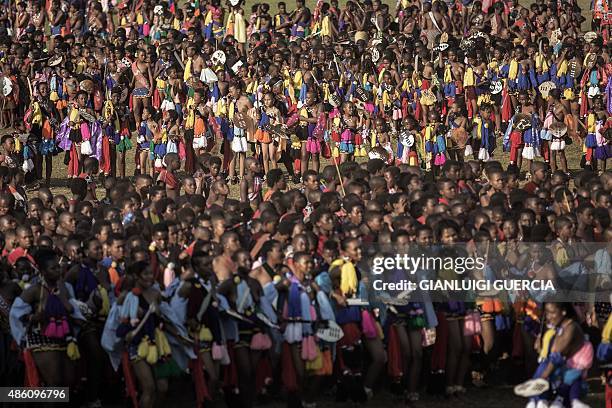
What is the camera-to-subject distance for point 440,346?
49.3ft

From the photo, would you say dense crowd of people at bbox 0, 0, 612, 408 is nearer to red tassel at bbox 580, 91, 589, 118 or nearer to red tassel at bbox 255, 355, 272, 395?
red tassel at bbox 255, 355, 272, 395

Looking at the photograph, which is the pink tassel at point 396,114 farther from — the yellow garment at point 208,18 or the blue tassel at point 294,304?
the blue tassel at point 294,304

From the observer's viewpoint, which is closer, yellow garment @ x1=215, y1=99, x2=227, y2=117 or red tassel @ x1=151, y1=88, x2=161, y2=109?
yellow garment @ x1=215, y1=99, x2=227, y2=117

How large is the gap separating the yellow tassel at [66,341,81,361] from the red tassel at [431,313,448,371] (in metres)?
3.51

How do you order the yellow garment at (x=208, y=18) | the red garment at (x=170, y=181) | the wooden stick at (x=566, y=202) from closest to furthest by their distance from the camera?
the wooden stick at (x=566, y=202)
the red garment at (x=170, y=181)
the yellow garment at (x=208, y=18)

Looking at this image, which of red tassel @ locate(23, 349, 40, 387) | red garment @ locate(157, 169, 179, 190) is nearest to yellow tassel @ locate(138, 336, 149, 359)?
red tassel @ locate(23, 349, 40, 387)

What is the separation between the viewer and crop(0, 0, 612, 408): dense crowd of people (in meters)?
14.0

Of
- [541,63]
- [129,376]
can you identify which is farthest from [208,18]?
[129,376]

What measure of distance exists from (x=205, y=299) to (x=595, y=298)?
394cm

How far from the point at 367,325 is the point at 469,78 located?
498 inches

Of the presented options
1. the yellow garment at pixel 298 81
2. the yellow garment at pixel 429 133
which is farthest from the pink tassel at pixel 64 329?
the yellow garment at pixel 298 81

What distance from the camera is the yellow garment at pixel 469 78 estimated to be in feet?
87.1

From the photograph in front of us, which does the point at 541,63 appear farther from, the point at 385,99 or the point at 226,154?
the point at 226,154

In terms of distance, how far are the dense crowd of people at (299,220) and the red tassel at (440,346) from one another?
22mm
